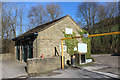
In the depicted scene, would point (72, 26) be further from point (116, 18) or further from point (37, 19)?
point (37, 19)

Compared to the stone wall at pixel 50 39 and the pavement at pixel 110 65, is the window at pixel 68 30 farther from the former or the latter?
the pavement at pixel 110 65

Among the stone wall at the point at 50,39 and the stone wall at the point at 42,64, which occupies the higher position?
the stone wall at the point at 50,39

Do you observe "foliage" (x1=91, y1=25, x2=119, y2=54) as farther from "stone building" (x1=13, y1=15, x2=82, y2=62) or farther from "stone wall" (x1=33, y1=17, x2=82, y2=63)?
"stone wall" (x1=33, y1=17, x2=82, y2=63)

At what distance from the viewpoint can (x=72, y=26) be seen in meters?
14.5

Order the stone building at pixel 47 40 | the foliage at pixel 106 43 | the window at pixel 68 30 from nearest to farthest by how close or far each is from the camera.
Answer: the stone building at pixel 47 40 → the window at pixel 68 30 → the foliage at pixel 106 43

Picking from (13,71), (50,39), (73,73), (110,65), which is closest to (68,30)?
(50,39)

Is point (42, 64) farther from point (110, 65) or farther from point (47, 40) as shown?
point (110, 65)

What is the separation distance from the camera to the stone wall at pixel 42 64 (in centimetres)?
903

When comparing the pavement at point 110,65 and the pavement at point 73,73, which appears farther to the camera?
the pavement at point 110,65

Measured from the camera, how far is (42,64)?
956cm

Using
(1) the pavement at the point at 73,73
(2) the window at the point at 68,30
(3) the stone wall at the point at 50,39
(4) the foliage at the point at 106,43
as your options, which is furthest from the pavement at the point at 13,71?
(4) the foliage at the point at 106,43

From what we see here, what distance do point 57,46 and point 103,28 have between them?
1783 cm

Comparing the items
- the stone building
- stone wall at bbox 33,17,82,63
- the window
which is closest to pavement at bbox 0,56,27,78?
the stone building

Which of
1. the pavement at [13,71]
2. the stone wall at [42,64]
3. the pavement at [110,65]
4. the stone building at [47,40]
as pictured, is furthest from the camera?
the stone building at [47,40]
